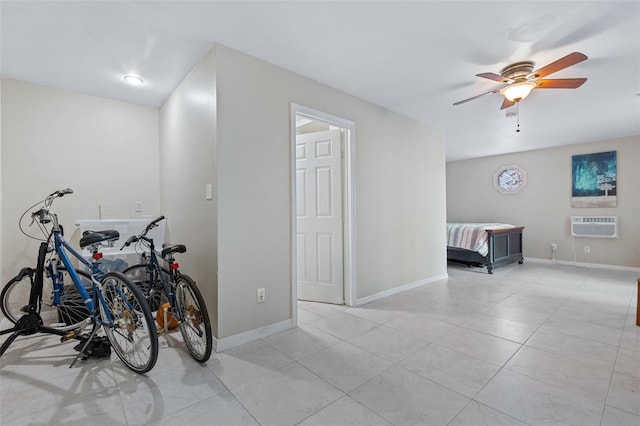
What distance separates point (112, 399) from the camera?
165 cm

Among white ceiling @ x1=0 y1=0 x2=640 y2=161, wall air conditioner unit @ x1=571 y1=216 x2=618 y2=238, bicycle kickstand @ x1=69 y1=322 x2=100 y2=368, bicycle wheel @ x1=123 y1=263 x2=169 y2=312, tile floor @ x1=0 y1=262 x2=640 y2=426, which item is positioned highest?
white ceiling @ x1=0 y1=0 x2=640 y2=161

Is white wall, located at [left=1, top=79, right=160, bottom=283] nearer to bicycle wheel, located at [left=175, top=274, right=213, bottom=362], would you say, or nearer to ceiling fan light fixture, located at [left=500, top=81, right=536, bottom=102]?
bicycle wheel, located at [left=175, top=274, right=213, bottom=362]

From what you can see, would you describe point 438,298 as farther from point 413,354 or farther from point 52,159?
point 52,159

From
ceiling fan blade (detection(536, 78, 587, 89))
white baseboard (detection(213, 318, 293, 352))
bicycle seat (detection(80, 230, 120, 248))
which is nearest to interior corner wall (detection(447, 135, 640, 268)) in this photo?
ceiling fan blade (detection(536, 78, 587, 89))

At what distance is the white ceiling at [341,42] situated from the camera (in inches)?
74.7

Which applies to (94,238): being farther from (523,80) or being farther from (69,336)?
(523,80)

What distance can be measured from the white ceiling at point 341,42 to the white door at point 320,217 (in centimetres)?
75

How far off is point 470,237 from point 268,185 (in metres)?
4.13

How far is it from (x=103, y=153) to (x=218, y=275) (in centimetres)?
221

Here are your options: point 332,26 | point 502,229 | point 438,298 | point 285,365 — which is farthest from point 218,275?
point 502,229

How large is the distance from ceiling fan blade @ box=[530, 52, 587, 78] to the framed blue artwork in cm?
427

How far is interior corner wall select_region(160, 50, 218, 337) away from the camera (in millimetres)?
2326

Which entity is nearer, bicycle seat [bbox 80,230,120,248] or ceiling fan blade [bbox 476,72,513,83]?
bicycle seat [bbox 80,230,120,248]

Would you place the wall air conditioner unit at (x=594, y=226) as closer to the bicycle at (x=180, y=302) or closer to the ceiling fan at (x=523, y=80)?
the ceiling fan at (x=523, y=80)
